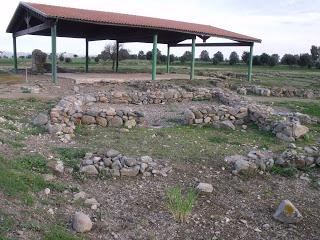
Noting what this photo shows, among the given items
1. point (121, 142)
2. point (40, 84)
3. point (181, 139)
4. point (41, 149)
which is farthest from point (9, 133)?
point (40, 84)

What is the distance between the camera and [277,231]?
15.4ft

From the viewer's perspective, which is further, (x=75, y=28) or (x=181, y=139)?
(x=75, y=28)

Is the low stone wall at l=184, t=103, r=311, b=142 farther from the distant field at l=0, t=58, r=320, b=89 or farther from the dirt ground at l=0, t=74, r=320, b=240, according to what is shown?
the distant field at l=0, t=58, r=320, b=89

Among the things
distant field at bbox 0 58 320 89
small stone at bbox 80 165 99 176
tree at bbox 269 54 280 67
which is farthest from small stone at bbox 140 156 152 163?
tree at bbox 269 54 280 67

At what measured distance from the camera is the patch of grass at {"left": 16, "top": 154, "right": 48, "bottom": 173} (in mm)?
5742

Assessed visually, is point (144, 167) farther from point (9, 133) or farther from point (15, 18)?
point (15, 18)

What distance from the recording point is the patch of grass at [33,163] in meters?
5.74

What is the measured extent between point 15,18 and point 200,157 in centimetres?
1854

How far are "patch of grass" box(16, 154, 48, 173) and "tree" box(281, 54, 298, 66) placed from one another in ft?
164

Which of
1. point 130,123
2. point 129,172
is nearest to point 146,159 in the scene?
point 129,172

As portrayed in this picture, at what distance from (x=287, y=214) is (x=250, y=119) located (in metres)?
5.93

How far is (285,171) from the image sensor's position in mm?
6488

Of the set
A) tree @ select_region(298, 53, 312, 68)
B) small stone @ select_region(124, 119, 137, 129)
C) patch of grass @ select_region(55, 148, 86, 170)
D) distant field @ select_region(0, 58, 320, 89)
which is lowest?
patch of grass @ select_region(55, 148, 86, 170)

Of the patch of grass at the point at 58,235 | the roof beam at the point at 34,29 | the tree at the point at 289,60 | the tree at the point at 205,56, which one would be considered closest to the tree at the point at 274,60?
the tree at the point at 289,60
